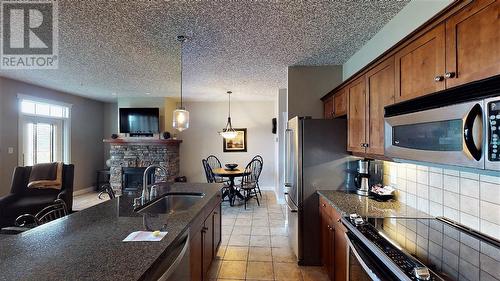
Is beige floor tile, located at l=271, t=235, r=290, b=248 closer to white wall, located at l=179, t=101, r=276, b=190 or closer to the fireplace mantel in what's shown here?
white wall, located at l=179, t=101, r=276, b=190

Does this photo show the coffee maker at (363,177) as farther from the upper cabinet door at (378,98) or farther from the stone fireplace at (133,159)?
the stone fireplace at (133,159)

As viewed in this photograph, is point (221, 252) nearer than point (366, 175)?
No

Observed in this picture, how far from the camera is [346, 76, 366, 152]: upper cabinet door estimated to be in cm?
221

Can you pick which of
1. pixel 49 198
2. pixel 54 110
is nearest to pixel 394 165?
pixel 49 198

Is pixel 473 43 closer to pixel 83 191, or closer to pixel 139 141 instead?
pixel 139 141

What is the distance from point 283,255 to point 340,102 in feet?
6.68

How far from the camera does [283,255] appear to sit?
308 cm

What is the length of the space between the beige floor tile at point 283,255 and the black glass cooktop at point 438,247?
1.62 metres

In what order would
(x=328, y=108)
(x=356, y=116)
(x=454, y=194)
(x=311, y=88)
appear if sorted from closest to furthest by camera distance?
1. (x=454, y=194)
2. (x=356, y=116)
3. (x=328, y=108)
4. (x=311, y=88)

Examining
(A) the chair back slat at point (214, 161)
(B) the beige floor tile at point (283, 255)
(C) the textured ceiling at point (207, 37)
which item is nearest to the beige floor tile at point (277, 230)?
(B) the beige floor tile at point (283, 255)

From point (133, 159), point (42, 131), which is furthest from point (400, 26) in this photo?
Result: point (42, 131)

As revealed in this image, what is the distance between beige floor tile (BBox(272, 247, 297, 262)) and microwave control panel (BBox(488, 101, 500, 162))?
2.50 metres

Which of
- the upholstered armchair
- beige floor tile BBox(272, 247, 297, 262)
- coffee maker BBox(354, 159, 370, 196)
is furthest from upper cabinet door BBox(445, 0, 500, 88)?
the upholstered armchair

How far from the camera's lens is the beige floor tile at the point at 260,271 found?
2.60 meters
